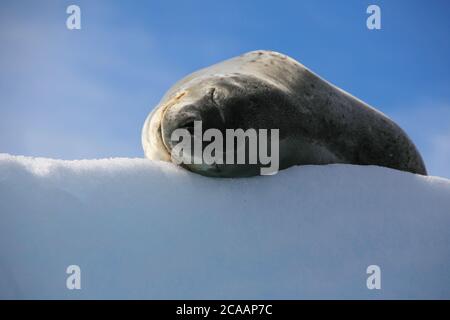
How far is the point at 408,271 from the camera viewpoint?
9.94ft

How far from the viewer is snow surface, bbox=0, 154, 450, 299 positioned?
269 centimetres

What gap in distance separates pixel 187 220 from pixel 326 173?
1.04 meters

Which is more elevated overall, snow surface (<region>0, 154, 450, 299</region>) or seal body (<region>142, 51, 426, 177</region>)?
seal body (<region>142, 51, 426, 177</region>)

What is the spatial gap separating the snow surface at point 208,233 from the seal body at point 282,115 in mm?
307

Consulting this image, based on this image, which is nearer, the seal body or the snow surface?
the snow surface

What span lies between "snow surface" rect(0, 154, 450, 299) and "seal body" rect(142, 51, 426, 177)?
0.31m

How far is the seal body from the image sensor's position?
3.41 m

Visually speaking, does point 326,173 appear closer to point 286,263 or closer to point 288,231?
point 288,231

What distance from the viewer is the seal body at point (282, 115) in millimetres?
3408

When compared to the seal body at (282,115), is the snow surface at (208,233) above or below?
below

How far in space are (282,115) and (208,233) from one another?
1076 mm

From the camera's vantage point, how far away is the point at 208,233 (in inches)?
118

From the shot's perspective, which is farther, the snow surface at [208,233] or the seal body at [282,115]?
the seal body at [282,115]
